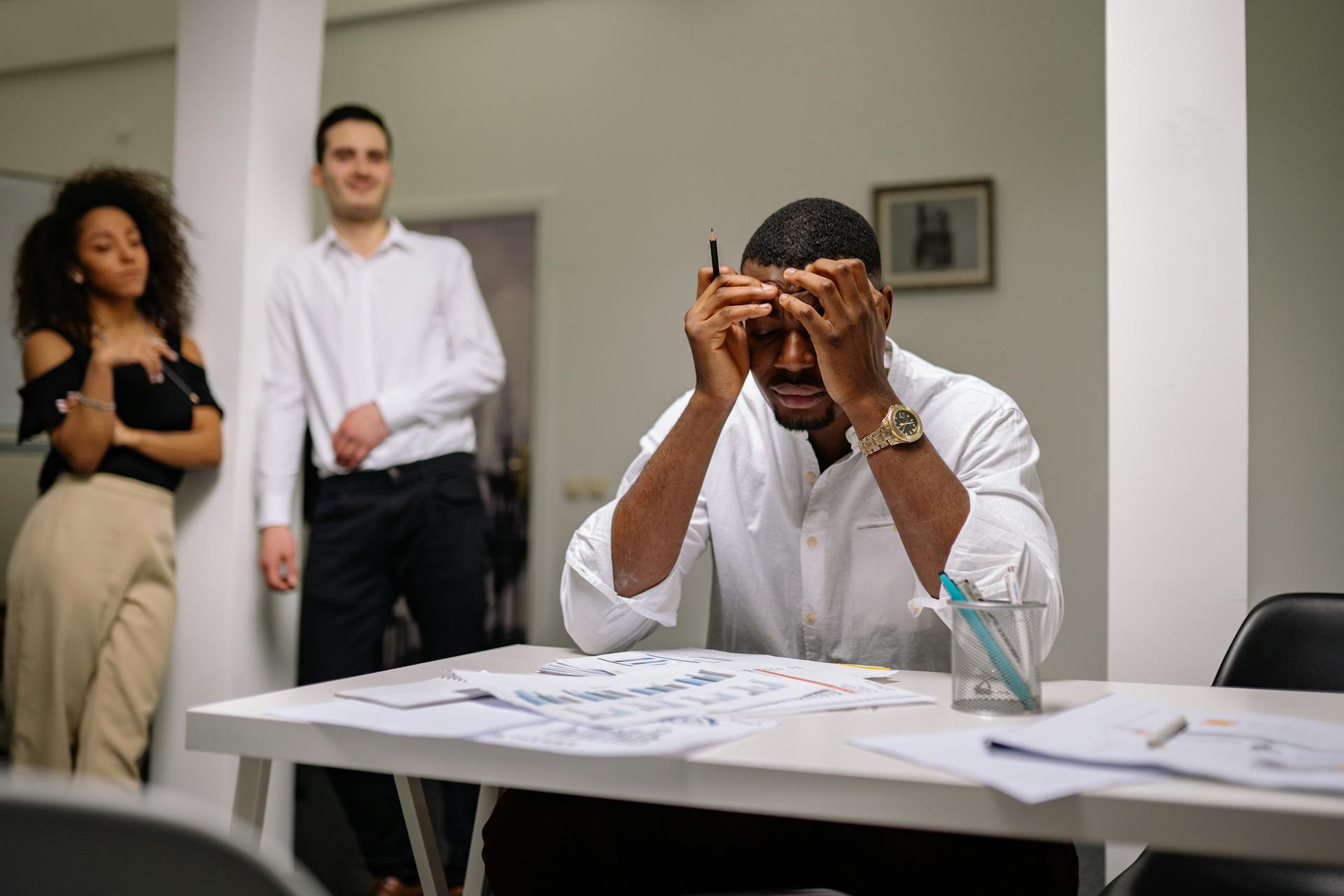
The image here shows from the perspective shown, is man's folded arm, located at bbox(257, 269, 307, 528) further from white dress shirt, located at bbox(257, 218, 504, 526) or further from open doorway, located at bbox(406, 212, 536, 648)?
open doorway, located at bbox(406, 212, 536, 648)

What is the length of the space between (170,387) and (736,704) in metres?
2.06

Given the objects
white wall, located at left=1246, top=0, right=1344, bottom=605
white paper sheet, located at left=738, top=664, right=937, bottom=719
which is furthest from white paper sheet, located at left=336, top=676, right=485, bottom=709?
white wall, located at left=1246, top=0, right=1344, bottom=605

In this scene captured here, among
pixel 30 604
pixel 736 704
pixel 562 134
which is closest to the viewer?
pixel 736 704

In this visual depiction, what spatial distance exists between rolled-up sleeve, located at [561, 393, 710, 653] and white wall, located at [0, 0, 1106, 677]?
2816mm

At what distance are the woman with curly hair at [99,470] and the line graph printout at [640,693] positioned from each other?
166 cm

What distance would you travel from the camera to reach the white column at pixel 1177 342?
180 centimetres

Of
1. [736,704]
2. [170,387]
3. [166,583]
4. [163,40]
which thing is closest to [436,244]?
[170,387]

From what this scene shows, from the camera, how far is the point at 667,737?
2.79 feet

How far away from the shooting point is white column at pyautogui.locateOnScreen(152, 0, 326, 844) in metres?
2.73

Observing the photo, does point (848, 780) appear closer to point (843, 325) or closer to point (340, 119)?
point (843, 325)

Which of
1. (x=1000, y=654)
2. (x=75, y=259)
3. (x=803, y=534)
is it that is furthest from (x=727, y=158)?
(x=1000, y=654)

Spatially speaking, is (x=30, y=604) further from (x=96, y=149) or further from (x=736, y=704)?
(x=96, y=149)

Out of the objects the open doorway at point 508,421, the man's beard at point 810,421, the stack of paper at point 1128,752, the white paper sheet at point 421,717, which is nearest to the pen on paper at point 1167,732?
the stack of paper at point 1128,752

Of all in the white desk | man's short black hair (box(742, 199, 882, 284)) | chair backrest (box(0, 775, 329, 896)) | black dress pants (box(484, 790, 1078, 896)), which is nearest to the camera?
chair backrest (box(0, 775, 329, 896))
